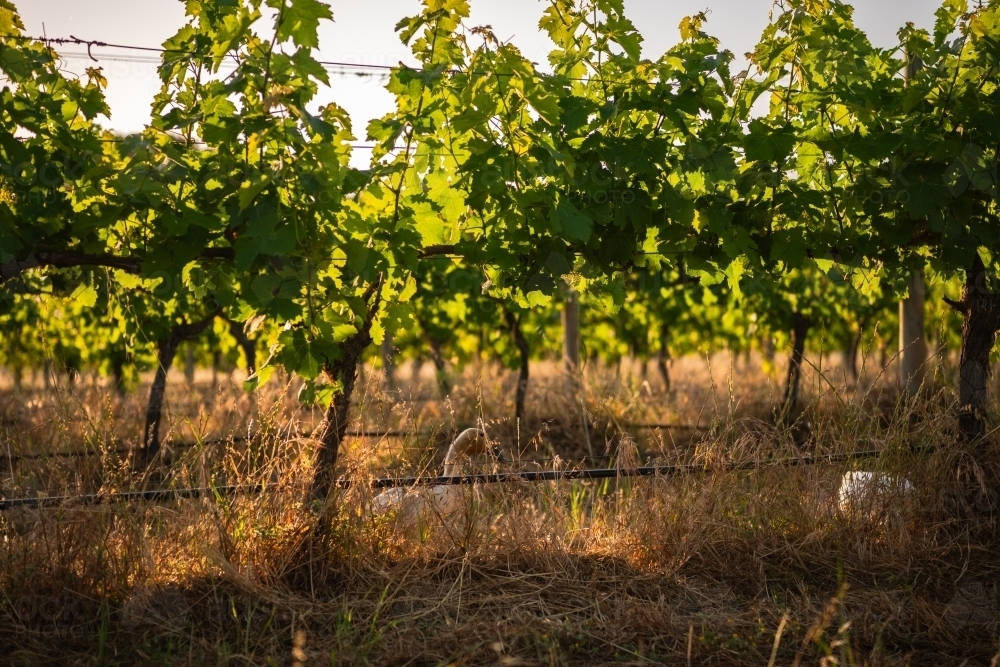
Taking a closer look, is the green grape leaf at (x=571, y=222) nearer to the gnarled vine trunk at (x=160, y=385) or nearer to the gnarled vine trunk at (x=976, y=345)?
the gnarled vine trunk at (x=976, y=345)

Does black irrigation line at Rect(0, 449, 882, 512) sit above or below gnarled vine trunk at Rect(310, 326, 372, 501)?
below

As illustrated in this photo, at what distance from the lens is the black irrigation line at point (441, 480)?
3.29 m

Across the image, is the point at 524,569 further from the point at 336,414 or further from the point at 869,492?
the point at 869,492

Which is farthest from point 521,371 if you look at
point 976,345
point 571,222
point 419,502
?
point 571,222

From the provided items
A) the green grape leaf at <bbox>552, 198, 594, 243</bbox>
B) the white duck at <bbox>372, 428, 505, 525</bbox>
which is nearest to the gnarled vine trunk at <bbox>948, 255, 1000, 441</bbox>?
the green grape leaf at <bbox>552, 198, 594, 243</bbox>

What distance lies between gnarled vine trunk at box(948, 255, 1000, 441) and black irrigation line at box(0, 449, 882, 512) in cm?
58

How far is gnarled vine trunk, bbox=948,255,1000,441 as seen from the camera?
13.8 feet

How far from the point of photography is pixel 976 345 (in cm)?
429

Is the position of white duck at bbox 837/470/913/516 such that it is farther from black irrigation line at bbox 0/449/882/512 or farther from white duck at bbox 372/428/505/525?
white duck at bbox 372/428/505/525

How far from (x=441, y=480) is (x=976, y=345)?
2730mm

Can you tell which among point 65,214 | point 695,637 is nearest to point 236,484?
point 65,214

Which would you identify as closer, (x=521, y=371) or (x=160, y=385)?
(x=160, y=385)

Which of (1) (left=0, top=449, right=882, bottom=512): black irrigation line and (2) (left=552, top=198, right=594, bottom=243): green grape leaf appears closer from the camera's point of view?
(2) (left=552, top=198, right=594, bottom=243): green grape leaf

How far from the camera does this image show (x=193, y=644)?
301cm
